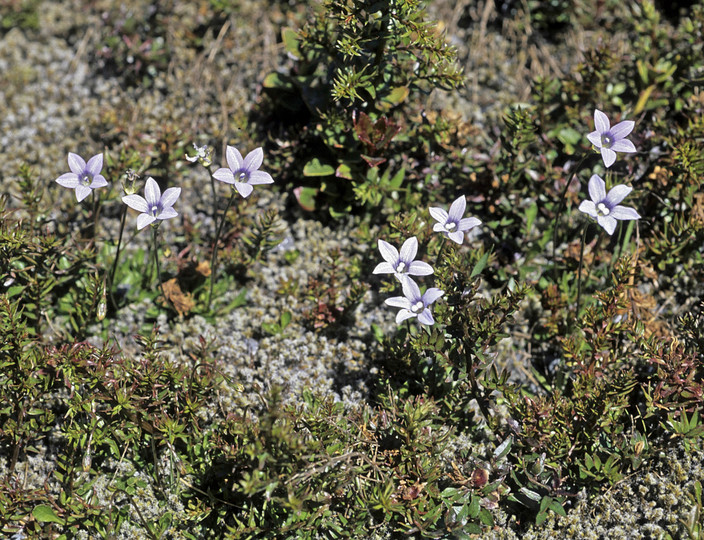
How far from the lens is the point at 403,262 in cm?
370

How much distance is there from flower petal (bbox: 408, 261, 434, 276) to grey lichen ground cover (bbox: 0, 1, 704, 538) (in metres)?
0.90

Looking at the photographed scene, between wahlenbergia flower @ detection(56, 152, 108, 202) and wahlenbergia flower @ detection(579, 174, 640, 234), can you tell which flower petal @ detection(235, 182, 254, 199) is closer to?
wahlenbergia flower @ detection(56, 152, 108, 202)

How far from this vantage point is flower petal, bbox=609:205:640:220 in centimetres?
339

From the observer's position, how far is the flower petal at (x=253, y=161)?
12.0 feet

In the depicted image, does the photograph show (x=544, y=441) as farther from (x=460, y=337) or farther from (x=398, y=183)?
(x=398, y=183)

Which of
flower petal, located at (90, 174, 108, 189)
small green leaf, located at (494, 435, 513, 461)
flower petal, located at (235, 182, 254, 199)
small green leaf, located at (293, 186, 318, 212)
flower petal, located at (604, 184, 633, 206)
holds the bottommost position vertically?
small green leaf, located at (494, 435, 513, 461)

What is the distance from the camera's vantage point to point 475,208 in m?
4.89

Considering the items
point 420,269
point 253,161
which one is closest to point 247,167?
point 253,161

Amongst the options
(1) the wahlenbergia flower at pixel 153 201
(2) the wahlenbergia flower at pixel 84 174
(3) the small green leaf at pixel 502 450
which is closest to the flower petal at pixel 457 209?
(3) the small green leaf at pixel 502 450

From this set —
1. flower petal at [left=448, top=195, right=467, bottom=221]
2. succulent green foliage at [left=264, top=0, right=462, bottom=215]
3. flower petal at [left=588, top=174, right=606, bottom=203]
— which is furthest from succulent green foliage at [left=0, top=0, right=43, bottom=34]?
flower petal at [left=588, top=174, right=606, bottom=203]

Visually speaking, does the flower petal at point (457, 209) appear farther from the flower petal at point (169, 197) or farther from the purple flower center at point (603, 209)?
the flower petal at point (169, 197)

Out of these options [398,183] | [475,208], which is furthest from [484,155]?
[398,183]

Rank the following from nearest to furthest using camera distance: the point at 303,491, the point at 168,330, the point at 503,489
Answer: the point at 303,491 < the point at 503,489 < the point at 168,330

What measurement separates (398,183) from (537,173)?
106 centimetres
